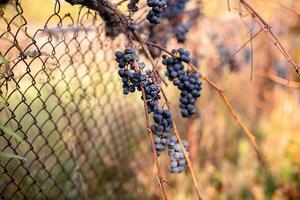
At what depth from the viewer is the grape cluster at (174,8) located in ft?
Answer: 10.6

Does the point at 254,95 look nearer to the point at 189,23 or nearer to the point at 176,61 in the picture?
the point at 189,23

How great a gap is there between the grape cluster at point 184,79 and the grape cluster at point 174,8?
99 centimetres

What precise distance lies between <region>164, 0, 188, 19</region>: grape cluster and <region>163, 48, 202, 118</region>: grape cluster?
99cm

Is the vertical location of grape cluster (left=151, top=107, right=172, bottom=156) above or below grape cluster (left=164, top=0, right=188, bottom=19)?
below

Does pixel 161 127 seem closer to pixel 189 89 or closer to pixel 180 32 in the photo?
pixel 189 89

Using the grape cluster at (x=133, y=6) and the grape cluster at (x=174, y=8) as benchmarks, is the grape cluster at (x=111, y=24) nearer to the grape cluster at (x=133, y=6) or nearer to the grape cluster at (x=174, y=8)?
the grape cluster at (x=133, y=6)

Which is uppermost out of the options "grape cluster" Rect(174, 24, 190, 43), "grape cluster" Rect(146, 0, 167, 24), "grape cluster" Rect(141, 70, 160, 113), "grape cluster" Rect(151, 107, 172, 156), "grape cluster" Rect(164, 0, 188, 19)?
"grape cluster" Rect(164, 0, 188, 19)

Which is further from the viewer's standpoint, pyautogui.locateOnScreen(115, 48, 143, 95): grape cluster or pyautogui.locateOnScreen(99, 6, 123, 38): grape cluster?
pyautogui.locateOnScreen(99, 6, 123, 38): grape cluster

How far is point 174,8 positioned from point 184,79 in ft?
3.83

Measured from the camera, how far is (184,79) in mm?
2262

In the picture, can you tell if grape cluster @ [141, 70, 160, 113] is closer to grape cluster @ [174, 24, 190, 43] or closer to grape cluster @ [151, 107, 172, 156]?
grape cluster @ [151, 107, 172, 156]

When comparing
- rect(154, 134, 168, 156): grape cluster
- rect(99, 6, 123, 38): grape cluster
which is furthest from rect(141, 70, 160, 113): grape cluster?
rect(99, 6, 123, 38): grape cluster

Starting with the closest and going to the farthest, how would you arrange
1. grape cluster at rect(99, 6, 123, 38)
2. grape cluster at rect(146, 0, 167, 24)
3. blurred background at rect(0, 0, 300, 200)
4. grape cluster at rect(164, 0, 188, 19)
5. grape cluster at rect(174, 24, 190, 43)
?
grape cluster at rect(146, 0, 167, 24), grape cluster at rect(99, 6, 123, 38), grape cluster at rect(164, 0, 188, 19), grape cluster at rect(174, 24, 190, 43), blurred background at rect(0, 0, 300, 200)

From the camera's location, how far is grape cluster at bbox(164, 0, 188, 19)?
10.6 ft
